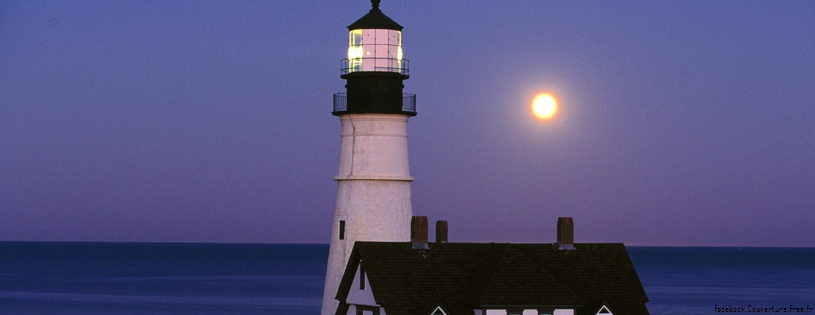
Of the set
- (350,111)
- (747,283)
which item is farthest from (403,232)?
(747,283)

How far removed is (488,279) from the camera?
3950 centimetres

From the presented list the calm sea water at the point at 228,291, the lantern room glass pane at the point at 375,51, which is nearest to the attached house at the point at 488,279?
the lantern room glass pane at the point at 375,51

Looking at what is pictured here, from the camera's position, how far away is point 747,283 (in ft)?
472

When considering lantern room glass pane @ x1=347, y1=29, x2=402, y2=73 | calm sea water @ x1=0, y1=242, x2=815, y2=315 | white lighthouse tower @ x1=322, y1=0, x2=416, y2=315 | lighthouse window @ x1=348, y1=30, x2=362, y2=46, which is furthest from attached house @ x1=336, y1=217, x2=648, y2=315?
calm sea water @ x1=0, y1=242, x2=815, y2=315

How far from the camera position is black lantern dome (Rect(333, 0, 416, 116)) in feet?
150

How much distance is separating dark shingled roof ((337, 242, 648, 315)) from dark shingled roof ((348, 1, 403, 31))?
27.1 ft

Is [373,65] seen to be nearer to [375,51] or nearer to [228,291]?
[375,51]

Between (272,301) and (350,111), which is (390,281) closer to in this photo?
(350,111)

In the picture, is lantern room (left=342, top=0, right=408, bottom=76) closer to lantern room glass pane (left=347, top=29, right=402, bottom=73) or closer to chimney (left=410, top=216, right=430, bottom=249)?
lantern room glass pane (left=347, top=29, right=402, bottom=73)

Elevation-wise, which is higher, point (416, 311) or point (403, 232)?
point (403, 232)

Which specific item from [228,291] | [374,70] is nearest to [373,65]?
[374,70]

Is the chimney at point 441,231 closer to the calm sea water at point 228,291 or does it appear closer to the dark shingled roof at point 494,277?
the dark shingled roof at point 494,277

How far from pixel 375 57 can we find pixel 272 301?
5925 cm

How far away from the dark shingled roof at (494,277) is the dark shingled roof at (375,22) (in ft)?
27.1
